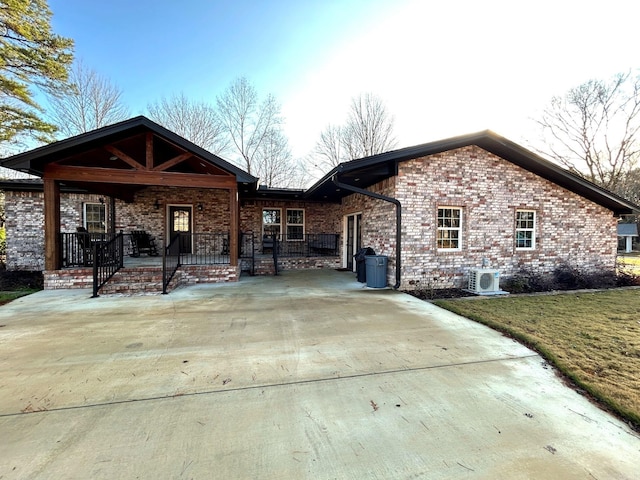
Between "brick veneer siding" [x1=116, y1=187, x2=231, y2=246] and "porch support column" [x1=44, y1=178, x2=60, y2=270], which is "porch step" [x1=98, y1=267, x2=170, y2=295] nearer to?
"porch support column" [x1=44, y1=178, x2=60, y2=270]

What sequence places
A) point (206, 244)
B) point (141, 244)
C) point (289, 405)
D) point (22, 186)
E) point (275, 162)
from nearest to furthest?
point (289, 405)
point (22, 186)
point (141, 244)
point (206, 244)
point (275, 162)

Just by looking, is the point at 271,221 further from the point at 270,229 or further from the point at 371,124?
the point at 371,124

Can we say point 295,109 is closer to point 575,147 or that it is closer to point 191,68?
point 191,68

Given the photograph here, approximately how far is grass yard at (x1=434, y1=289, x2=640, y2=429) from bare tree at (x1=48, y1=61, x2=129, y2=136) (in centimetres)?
2309

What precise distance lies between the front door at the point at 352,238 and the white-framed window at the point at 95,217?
959 centimetres

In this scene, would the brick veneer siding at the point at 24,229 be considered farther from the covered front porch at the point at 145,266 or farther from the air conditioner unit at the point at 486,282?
the air conditioner unit at the point at 486,282

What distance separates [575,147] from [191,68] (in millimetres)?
30242

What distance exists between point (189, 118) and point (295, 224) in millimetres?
15291

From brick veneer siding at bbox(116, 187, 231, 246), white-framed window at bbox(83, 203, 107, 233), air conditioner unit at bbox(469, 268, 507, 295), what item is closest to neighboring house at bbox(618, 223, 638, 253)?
air conditioner unit at bbox(469, 268, 507, 295)

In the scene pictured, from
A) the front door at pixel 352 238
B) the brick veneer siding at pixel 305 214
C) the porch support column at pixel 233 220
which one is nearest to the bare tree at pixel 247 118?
the brick veneer siding at pixel 305 214

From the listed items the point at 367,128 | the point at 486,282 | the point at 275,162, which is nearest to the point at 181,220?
the point at 486,282

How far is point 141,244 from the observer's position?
10.9 m

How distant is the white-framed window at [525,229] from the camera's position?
28.7ft

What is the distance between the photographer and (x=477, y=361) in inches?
138
